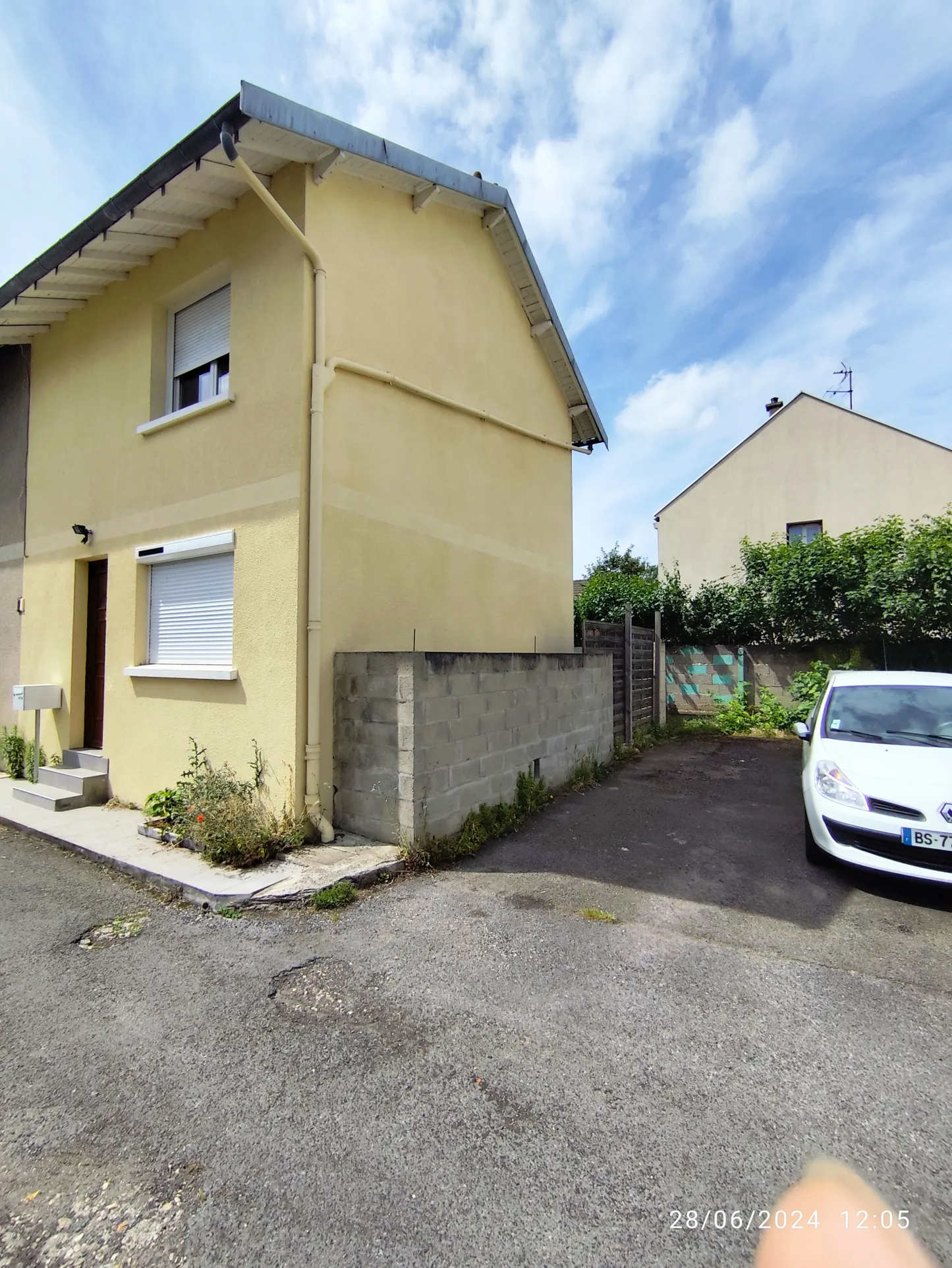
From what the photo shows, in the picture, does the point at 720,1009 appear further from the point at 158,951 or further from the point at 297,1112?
the point at 158,951

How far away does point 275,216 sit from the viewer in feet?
17.6

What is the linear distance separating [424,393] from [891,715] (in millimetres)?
5513

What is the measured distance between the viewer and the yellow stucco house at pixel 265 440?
5203 mm

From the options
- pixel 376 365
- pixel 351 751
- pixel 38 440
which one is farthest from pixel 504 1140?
pixel 38 440

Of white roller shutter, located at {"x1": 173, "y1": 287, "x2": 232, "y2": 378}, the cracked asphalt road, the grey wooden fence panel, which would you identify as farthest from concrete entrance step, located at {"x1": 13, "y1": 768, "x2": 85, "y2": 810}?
the grey wooden fence panel

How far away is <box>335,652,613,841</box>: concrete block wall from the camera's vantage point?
4879 millimetres

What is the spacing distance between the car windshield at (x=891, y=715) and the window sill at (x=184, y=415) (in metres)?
6.36

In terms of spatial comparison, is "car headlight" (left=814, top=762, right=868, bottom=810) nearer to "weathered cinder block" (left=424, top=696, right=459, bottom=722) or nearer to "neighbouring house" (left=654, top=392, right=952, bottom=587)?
"weathered cinder block" (left=424, top=696, right=459, bottom=722)

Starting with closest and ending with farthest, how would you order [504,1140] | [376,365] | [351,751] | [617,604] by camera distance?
1. [504,1140]
2. [351,751]
3. [376,365]
4. [617,604]

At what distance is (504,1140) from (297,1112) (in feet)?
2.60

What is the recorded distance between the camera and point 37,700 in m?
7.07

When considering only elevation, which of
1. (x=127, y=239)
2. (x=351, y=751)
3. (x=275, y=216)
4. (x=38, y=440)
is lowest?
(x=351, y=751)

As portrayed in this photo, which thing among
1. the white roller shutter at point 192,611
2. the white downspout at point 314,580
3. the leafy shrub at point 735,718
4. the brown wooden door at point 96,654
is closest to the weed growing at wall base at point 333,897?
the white downspout at point 314,580

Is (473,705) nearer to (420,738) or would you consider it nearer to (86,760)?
(420,738)
